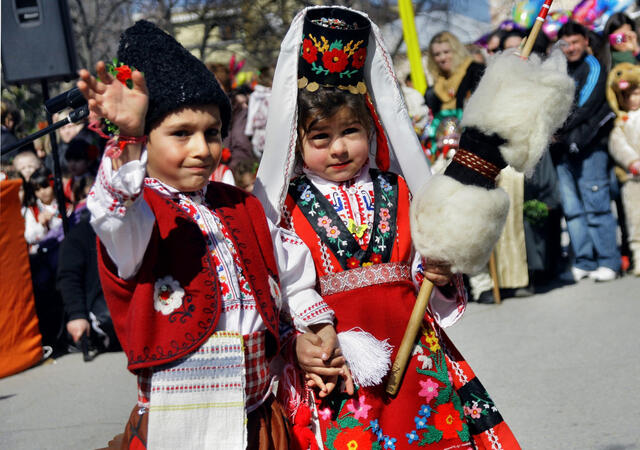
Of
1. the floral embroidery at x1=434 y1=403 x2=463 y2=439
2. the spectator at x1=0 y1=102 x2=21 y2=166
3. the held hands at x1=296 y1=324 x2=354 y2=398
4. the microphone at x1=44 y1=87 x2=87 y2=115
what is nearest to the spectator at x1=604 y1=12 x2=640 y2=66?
the spectator at x1=0 y1=102 x2=21 y2=166

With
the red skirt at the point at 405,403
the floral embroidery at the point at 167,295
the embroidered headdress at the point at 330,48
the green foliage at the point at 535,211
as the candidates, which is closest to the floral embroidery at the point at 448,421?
the red skirt at the point at 405,403

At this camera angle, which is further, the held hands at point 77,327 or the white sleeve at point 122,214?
the held hands at point 77,327

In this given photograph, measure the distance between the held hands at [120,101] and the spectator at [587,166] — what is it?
5817 millimetres

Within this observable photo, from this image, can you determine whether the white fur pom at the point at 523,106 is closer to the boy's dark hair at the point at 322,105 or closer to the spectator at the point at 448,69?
the boy's dark hair at the point at 322,105

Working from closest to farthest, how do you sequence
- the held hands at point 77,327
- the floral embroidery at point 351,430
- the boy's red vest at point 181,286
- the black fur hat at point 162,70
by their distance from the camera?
the boy's red vest at point 181,286 → the black fur hat at point 162,70 → the floral embroidery at point 351,430 → the held hands at point 77,327

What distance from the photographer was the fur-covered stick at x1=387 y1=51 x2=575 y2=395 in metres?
→ 2.44

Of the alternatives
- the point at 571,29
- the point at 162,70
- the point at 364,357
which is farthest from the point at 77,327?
the point at 571,29

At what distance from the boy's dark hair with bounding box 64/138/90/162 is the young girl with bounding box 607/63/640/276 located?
15.3ft

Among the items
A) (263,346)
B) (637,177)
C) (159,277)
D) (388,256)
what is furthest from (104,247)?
(637,177)

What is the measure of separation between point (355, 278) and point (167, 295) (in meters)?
0.71

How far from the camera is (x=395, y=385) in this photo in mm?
2623

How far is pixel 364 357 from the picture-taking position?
8.21 ft

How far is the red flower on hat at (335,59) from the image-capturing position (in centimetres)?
276

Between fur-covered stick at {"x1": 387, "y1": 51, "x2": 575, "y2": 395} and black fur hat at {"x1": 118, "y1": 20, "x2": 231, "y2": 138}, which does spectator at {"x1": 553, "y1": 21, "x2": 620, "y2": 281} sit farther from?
black fur hat at {"x1": 118, "y1": 20, "x2": 231, "y2": 138}
